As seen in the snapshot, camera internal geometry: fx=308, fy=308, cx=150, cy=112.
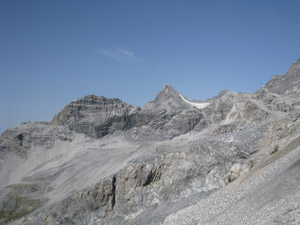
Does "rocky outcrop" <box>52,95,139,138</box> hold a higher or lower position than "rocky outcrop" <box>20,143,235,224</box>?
higher

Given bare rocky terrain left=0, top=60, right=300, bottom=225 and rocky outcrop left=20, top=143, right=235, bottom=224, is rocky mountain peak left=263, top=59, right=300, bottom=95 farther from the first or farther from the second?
rocky outcrop left=20, top=143, right=235, bottom=224

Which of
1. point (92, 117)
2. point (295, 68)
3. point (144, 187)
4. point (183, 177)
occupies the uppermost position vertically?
point (92, 117)

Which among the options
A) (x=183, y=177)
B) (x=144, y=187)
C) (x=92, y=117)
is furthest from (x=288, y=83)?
(x=144, y=187)

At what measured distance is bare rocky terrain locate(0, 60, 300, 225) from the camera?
2441 centimetres

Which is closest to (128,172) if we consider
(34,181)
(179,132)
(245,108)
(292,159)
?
(292,159)

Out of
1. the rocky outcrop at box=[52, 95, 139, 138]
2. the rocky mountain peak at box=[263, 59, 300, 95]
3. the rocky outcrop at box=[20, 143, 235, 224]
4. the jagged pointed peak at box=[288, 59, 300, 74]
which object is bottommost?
the rocky outcrop at box=[20, 143, 235, 224]

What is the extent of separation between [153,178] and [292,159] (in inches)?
1236

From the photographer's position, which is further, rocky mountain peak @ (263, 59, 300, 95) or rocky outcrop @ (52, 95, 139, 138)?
rocky outcrop @ (52, 95, 139, 138)

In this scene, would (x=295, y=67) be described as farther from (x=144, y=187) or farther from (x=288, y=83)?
(x=144, y=187)

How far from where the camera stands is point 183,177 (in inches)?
2032

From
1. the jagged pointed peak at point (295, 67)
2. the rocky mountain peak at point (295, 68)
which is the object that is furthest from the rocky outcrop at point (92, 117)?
the jagged pointed peak at point (295, 67)

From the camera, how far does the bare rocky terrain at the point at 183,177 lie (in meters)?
24.4

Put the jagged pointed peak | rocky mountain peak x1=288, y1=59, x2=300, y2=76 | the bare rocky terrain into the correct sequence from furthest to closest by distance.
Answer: the jagged pointed peak < rocky mountain peak x1=288, y1=59, x2=300, y2=76 < the bare rocky terrain

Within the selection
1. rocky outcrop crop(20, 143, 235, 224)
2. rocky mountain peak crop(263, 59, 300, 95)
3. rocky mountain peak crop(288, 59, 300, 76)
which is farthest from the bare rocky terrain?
rocky mountain peak crop(263, 59, 300, 95)
